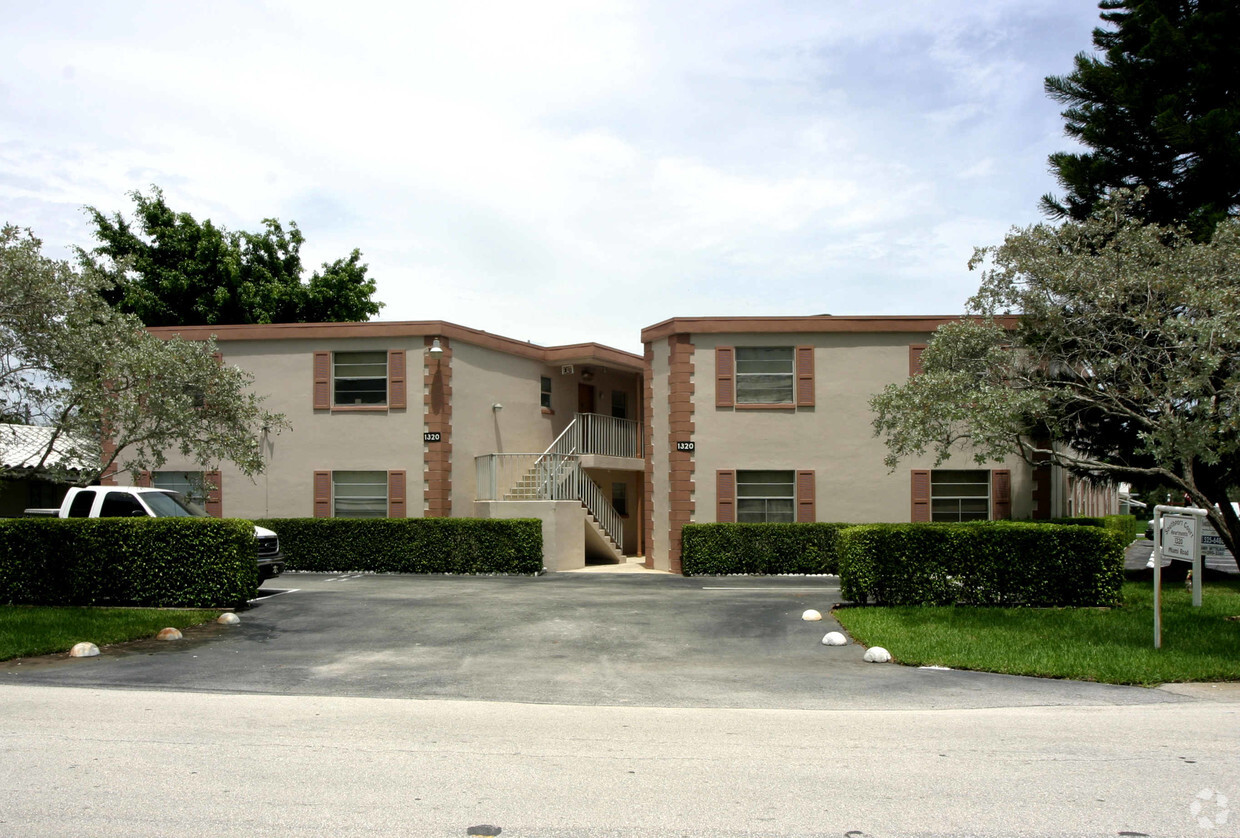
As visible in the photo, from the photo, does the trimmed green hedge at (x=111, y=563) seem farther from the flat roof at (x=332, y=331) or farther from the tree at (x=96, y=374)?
the flat roof at (x=332, y=331)

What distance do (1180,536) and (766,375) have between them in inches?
451

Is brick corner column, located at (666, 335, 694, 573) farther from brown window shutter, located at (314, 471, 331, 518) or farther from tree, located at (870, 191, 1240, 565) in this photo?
brown window shutter, located at (314, 471, 331, 518)

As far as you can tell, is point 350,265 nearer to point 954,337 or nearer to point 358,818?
point 954,337

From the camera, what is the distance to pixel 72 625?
11.8m

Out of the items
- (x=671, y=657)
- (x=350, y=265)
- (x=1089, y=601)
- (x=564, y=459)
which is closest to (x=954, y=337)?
(x=1089, y=601)

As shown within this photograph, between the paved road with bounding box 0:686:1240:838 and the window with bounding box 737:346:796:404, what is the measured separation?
45.7 feet

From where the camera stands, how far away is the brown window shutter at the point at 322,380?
2223 centimetres

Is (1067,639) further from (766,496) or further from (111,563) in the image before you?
(111,563)

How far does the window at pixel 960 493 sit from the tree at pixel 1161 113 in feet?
19.6

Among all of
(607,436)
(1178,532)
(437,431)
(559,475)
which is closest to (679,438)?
(559,475)

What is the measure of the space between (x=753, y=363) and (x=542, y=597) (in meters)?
8.36

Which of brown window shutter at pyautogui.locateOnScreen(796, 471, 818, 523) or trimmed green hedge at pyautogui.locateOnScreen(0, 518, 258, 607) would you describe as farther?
brown window shutter at pyautogui.locateOnScreen(796, 471, 818, 523)

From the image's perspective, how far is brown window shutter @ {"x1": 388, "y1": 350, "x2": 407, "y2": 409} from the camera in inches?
869

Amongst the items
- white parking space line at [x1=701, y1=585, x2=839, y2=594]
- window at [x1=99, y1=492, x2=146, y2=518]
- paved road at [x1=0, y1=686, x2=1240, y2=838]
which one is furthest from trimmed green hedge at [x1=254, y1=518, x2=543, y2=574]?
paved road at [x1=0, y1=686, x2=1240, y2=838]
